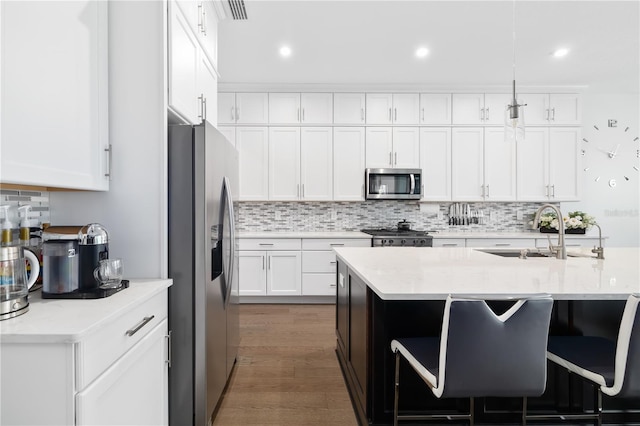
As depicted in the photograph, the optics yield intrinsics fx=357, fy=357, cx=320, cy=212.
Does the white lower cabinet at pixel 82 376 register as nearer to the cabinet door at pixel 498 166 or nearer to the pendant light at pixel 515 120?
the pendant light at pixel 515 120

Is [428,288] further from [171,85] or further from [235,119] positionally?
[235,119]

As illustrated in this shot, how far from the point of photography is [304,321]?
3.78 m

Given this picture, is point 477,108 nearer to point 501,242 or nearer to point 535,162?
point 535,162

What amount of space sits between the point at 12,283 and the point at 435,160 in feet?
14.4

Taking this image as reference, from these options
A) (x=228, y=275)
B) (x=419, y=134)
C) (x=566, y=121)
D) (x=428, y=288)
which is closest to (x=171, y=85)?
(x=228, y=275)

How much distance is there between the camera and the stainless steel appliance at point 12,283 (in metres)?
1.10

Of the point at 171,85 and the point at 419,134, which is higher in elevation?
the point at 419,134

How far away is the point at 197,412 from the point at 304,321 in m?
2.09

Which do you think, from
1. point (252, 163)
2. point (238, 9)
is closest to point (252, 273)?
point (252, 163)

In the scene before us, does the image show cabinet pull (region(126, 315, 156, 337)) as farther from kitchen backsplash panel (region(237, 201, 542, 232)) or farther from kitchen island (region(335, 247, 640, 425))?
kitchen backsplash panel (region(237, 201, 542, 232))

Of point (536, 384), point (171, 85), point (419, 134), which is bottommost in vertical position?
point (536, 384)

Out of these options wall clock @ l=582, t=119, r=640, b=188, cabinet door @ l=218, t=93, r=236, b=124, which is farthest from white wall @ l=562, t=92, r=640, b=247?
cabinet door @ l=218, t=93, r=236, b=124

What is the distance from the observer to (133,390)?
133 cm

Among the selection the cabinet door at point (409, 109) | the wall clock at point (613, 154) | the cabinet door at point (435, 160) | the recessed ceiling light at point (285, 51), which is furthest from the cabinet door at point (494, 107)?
the recessed ceiling light at point (285, 51)
